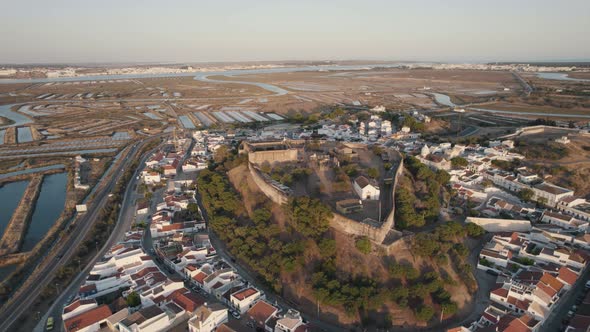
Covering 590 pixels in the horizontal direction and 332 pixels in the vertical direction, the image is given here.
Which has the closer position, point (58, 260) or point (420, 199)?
point (58, 260)

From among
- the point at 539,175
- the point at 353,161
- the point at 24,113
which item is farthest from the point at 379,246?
the point at 24,113

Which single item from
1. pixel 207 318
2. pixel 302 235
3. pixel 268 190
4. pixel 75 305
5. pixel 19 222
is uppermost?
pixel 268 190

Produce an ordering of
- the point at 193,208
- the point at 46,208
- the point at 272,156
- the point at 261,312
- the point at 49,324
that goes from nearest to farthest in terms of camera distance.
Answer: the point at 49,324, the point at 261,312, the point at 193,208, the point at 272,156, the point at 46,208

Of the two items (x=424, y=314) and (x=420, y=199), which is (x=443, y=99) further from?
(x=424, y=314)

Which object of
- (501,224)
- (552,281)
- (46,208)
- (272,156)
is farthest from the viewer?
(46,208)

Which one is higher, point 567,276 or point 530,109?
point 530,109

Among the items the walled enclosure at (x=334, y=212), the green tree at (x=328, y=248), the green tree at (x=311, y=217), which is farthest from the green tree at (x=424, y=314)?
the green tree at (x=311, y=217)

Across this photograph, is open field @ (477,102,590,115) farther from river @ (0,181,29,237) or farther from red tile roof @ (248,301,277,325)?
river @ (0,181,29,237)

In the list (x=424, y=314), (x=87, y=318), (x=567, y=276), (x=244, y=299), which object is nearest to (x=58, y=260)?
(x=87, y=318)
